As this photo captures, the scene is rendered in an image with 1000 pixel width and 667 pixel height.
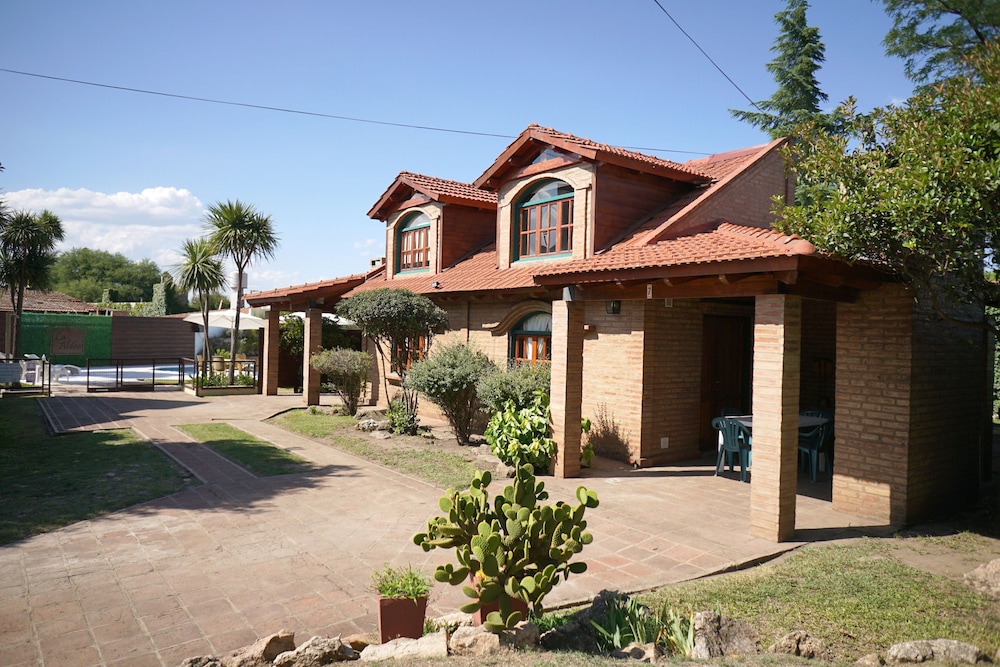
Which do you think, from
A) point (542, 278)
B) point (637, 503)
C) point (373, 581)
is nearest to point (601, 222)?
point (542, 278)

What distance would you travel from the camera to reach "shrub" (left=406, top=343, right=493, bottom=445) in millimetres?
12000

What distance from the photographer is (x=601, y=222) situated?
11867mm

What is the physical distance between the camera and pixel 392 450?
11680mm

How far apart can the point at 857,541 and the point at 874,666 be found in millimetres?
3183

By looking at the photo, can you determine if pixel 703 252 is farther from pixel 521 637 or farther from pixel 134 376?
pixel 134 376

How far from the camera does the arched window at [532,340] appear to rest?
12.4m

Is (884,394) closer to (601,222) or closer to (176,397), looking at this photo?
(601,222)

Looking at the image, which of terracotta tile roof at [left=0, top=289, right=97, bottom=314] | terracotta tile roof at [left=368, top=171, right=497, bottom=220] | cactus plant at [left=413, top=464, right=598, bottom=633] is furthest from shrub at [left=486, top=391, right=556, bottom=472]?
terracotta tile roof at [left=0, top=289, right=97, bottom=314]

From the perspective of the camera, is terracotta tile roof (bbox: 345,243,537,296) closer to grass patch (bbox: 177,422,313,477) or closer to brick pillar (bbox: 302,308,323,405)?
brick pillar (bbox: 302,308,323,405)

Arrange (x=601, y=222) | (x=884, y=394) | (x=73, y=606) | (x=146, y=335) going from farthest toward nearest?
1. (x=146, y=335)
2. (x=601, y=222)
3. (x=884, y=394)
4. (x=73, y=606)

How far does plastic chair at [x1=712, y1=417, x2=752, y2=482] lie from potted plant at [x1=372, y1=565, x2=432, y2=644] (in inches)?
256

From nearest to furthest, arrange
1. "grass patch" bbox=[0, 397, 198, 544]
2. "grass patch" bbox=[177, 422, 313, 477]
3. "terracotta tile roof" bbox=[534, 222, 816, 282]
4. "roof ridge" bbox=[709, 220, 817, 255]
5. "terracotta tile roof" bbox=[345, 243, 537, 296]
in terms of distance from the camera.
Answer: "roof ridge" bbox=[709, 220, 817, 255] → "terracotta tile roof" bbox=[534, 222, 816, 282] → "grass patch" bbox=[0, 397, 198, 544] → "grass patch" bbox=[177, 422, 313, 477] → "terracotta tile roof" bbox=[345, 243, 537, 296]

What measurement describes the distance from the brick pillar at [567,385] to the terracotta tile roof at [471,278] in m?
1.93

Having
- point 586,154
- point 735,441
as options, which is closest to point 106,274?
point 586,154
